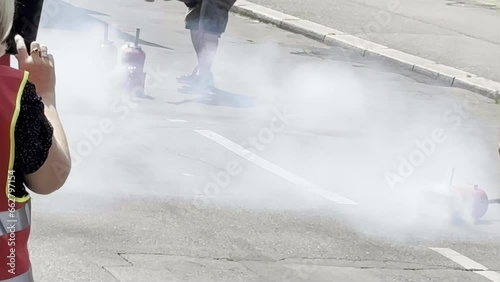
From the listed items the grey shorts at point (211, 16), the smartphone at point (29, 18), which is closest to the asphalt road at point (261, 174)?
the grey shorts at point (211, 16)

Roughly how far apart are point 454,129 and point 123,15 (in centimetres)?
680

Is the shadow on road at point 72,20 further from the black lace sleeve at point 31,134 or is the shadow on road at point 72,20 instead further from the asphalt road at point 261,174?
the black lace sleeve at point 31,134

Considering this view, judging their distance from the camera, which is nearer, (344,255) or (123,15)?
(344,255)

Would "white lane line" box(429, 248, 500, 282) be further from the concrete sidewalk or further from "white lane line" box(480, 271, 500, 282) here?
the concrete sidewalk

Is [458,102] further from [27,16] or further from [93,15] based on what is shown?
[27,16]

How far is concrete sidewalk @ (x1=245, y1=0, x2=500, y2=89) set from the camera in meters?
16.7

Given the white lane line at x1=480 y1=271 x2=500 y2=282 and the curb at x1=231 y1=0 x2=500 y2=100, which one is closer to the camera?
the white lane line at x1=480 y1=271 x2=500 y2=282

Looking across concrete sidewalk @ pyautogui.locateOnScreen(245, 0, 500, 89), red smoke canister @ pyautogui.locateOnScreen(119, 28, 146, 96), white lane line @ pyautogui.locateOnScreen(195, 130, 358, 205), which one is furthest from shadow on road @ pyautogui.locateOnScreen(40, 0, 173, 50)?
white lane line @ pyautogui.locateOnScreen(195, 130, 358, 205)

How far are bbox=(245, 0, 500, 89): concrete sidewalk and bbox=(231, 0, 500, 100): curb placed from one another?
28cm

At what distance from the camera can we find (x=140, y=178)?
866 centimetres

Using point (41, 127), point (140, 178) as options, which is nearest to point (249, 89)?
point (140, 178)

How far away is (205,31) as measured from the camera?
13016 mm

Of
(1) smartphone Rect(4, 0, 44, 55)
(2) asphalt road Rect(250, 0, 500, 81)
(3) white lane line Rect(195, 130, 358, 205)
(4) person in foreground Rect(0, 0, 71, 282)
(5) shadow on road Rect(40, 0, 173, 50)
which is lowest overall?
(5) shadow on road Rect(40, 0, 173, 50)

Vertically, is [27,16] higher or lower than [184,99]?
higher
